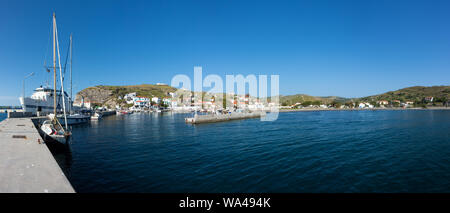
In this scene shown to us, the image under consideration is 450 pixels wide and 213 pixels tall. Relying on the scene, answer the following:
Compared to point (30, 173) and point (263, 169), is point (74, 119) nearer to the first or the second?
point (30, 173)

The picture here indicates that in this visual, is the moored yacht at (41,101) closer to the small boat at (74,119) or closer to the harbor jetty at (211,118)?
the small boat at (74,119)

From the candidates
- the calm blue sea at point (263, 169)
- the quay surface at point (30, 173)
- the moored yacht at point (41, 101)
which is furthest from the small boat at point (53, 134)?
the moored yacht at point (41, 101)

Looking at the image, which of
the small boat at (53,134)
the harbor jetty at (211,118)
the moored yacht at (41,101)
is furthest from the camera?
the moored yacht at (41,101)

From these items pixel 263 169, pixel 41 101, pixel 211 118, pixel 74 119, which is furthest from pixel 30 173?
pixel 41 101

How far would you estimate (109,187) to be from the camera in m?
9.79

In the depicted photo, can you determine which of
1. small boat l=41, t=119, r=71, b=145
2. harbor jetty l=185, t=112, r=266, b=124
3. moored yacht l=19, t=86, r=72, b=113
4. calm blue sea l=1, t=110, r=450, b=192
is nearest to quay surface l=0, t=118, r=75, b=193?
calm blue sea l=1, t=110, r=450, b=192

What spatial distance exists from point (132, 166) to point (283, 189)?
29.8 ft
